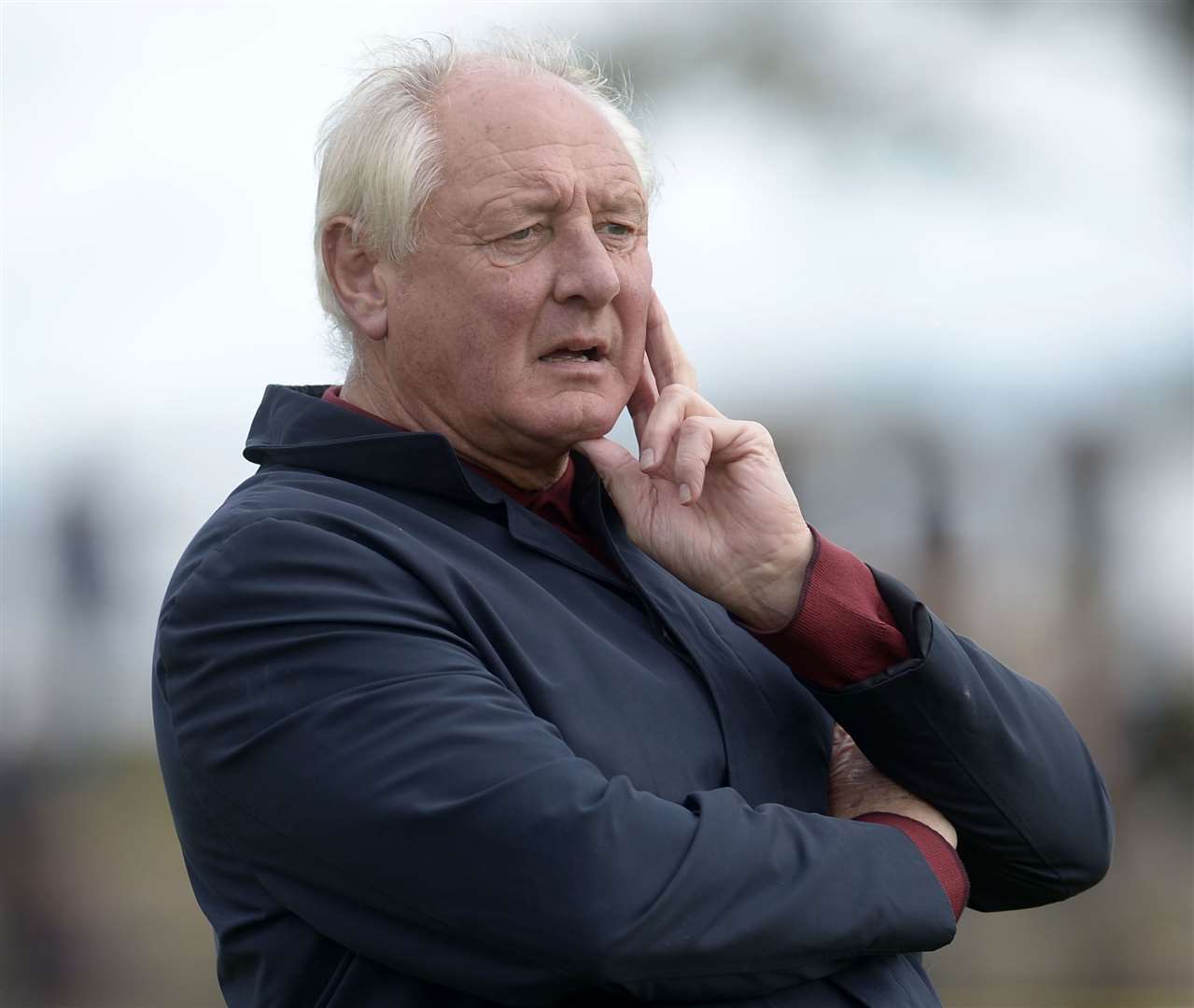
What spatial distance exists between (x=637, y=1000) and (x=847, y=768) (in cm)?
57

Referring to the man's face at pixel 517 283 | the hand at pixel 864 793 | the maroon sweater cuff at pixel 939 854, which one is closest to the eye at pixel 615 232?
the man's face at pixel 517 283

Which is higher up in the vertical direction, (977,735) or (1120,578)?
(977,735)

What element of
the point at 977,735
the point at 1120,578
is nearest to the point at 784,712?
the point at 977,735

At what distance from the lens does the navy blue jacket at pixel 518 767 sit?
5.86 feet

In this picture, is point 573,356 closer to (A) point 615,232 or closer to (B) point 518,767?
(A) point 615,232

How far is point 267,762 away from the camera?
6.08ft

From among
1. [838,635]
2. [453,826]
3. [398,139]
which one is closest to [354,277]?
[398,139]

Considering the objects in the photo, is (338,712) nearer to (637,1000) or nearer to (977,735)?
(637,1000)

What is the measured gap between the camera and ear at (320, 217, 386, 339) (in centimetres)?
244

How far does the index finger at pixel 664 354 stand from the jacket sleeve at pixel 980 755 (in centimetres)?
50

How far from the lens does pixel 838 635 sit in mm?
2188

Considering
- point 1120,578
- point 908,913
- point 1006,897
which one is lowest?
point 1120,578

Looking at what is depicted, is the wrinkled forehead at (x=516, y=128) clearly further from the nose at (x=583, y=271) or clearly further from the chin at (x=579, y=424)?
the chin at (x=579, y=424)

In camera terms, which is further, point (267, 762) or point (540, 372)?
point (540, 372)
